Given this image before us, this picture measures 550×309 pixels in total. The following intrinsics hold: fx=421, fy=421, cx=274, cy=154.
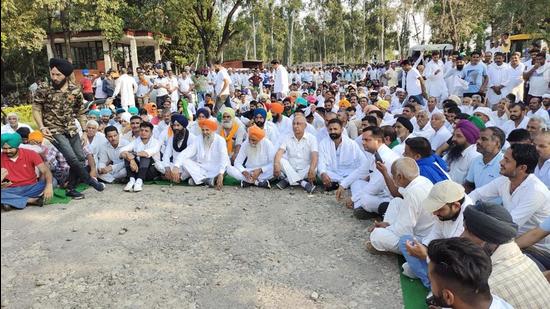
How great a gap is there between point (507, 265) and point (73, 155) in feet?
15.8

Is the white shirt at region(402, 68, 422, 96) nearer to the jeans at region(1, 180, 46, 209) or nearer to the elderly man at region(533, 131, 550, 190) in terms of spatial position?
the elderly man at region(533, 131, 550, 190)

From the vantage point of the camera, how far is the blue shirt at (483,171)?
3.91 meters

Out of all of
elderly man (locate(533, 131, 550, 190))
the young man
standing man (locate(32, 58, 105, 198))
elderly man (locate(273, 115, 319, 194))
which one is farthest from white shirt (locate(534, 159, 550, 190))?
standing man (locate(32, 58, 105, 198))

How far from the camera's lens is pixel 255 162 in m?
6.03

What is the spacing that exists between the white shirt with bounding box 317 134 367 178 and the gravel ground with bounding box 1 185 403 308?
59cm

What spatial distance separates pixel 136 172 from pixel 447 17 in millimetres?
29544

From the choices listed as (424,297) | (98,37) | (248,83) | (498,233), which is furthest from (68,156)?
(98,37)

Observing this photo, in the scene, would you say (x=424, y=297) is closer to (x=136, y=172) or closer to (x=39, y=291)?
(x=39, y=291)

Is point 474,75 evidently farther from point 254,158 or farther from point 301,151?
point 254,158

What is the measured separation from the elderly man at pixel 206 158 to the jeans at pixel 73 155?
1210 millimetres

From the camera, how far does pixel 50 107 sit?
497cm

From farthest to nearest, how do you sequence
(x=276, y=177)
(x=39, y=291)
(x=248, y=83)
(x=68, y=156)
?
(x=248, y=83), (x=276, y=177), (x=68, y=156), (x=39, y=291)

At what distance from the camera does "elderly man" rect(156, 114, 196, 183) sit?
6.00 meters

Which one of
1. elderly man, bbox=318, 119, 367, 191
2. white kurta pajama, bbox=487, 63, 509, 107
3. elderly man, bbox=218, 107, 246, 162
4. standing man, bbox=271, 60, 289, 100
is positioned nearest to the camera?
elderly man, bbox=318, 119, 367, 191
